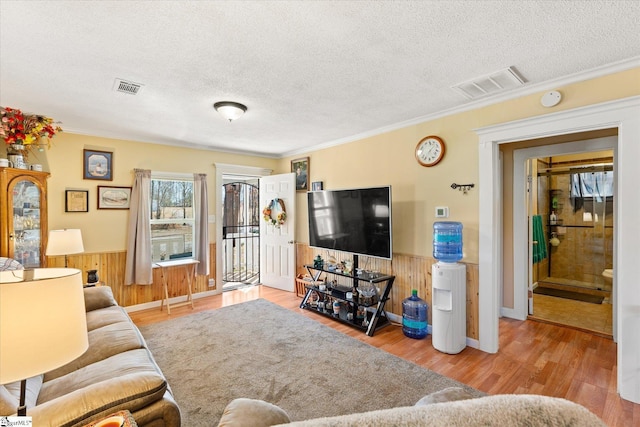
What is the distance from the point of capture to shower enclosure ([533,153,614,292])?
482 centimetres

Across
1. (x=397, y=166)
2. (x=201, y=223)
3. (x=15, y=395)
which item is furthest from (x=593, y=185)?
(x=15, y=395)

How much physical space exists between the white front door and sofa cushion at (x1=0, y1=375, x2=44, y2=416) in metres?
3.53

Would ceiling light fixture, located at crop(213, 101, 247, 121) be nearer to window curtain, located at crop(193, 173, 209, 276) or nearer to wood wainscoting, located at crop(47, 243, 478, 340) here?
window curtain, located at crop(193, 173, 209, 276)

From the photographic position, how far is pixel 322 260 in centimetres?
436

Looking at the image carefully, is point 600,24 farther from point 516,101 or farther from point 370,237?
point 370,237

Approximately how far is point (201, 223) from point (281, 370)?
290 centimetres

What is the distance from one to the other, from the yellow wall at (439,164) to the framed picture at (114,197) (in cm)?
309

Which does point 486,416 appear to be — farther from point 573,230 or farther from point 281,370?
point 573,230

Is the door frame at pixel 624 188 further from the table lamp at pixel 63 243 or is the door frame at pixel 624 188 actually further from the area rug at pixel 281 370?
the table lamp at pixel 63 243

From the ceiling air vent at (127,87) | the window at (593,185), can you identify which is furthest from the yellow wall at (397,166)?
the window at (593,185)

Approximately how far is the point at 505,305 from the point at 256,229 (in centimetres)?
481

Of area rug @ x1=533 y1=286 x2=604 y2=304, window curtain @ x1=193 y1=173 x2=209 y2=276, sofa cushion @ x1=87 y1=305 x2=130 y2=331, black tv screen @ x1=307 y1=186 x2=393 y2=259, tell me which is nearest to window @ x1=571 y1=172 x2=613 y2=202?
area rug @ x1=533 y1=286 x2=604 y2=304

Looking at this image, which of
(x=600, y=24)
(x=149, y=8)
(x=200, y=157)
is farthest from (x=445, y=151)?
(x=200, y=157)

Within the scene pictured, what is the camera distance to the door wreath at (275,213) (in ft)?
16.7
